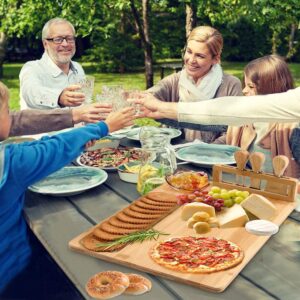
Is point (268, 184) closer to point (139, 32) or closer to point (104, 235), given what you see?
point (104, 235)

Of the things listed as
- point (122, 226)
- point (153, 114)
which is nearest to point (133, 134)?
point (153, 114)

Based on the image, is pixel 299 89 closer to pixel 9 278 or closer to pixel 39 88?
pixel 9 278

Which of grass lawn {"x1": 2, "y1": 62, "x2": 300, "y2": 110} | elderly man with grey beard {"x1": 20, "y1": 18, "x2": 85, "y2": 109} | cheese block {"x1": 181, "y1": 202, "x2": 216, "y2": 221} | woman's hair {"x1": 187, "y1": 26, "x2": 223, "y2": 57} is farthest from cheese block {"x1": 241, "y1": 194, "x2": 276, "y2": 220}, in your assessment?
grass lawn {"x1": 2, "y1": 62, "x2": 300, "y2": 110}

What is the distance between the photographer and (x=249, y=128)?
3.46 metres

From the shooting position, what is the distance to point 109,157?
2.99m

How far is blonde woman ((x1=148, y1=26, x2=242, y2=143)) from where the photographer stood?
12.8 feet

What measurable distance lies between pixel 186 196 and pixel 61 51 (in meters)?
3.11

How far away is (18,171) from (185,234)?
0.80 metres

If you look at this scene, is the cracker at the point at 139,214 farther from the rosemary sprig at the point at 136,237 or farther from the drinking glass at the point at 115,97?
the drinking glass at the point at 115,97

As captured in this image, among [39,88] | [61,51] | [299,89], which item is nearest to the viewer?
[299,89]

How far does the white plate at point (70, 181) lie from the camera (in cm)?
237

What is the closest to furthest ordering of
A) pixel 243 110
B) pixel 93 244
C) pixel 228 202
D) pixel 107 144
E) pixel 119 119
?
pixel 93 244
pixel 228 202
pixel 243 110
pixel 119 119
pixel 107 144

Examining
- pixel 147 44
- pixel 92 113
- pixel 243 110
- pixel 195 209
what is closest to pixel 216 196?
pixel 195 209

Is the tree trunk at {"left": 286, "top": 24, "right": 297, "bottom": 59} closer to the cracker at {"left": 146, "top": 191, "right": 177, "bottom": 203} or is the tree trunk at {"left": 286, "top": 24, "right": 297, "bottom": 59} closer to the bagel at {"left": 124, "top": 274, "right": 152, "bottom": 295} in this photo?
the cracker at {"left": 146, "top": 191, "right": 177, "bottom": 203}
